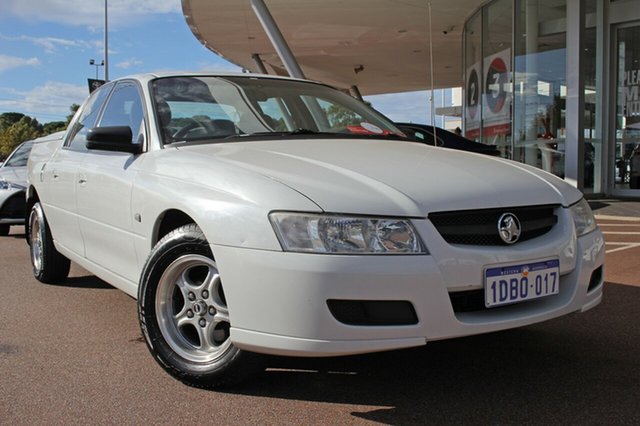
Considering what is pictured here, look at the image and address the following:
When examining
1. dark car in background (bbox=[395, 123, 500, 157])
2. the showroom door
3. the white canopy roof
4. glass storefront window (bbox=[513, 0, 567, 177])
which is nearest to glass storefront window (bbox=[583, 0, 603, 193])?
the showroom door

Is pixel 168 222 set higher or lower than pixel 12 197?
higher

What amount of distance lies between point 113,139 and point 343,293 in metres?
1.73

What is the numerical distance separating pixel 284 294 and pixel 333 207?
0.38 m

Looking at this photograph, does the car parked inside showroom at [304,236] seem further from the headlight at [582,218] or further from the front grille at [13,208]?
the front grille at [13,208]

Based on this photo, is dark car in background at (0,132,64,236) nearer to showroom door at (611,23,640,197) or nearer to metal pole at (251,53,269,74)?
showroom door at (611,23,640,197)

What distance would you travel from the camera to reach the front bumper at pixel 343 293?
92.6 inches

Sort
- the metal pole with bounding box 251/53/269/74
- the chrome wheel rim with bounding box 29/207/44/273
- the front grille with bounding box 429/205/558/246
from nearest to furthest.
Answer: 1. the front grille with bounding box 429/205/558/246
2. the chrome wheel rim with bounding box 29/207/44/273
3. the metal pole with bounding box 251/53/269/74

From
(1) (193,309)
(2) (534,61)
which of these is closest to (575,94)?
(2) (534,61)

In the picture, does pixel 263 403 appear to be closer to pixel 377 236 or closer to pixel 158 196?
pixel 377 236

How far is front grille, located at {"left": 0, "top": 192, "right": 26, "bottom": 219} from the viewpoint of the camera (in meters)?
8.73

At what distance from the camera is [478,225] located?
8.48ft

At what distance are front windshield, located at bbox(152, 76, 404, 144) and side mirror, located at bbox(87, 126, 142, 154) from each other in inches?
7.6

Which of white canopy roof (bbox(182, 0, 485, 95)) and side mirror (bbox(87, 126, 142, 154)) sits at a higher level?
white canopy roof (bbox(182, 0, 485, 95))

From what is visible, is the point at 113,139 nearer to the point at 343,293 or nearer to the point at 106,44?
the point at 343,293
